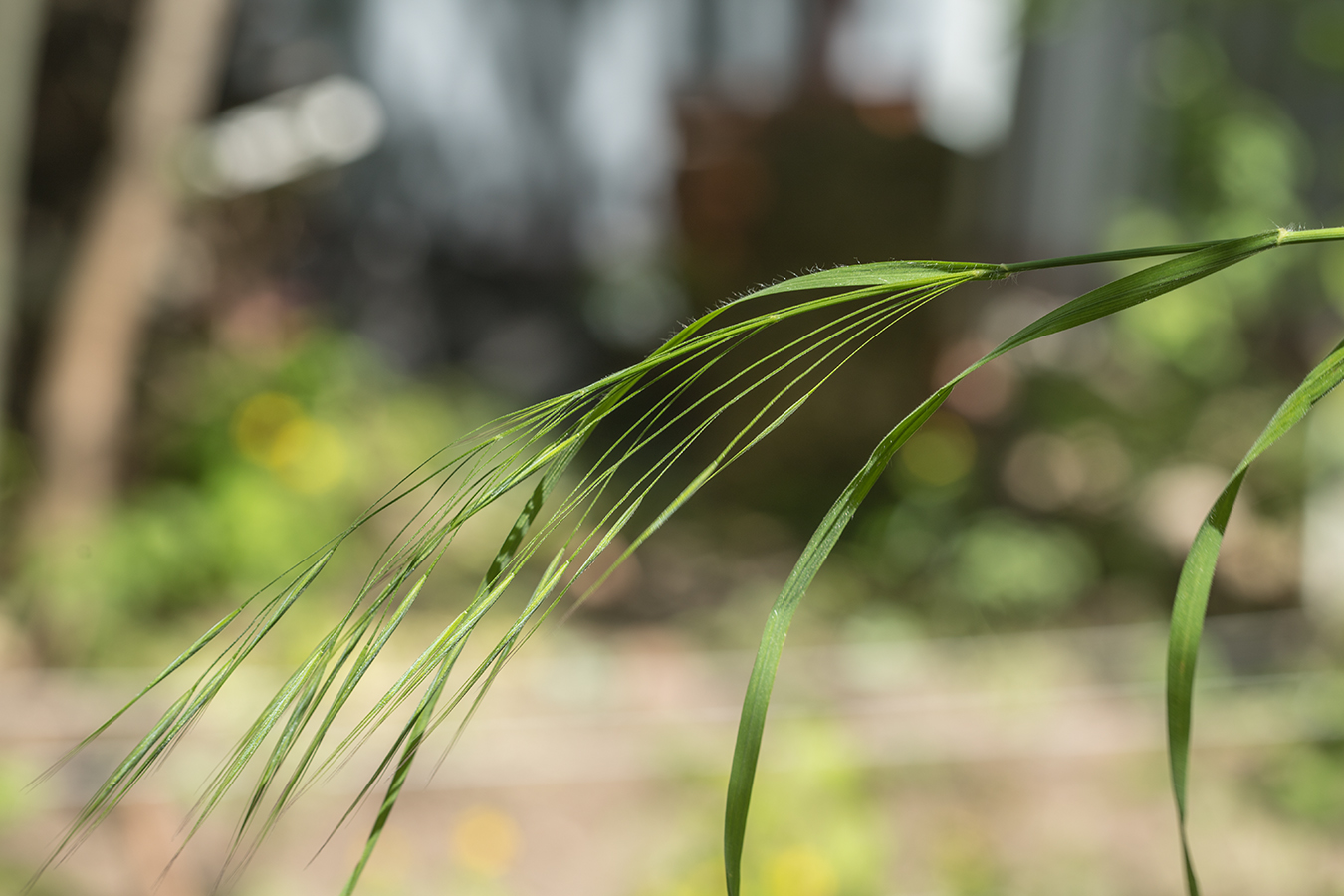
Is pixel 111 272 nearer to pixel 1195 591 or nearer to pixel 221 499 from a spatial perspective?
pixel 221 499

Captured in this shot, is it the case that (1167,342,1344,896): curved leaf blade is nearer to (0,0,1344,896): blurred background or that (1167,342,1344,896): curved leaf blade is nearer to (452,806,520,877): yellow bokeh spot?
(0,0,1344,896): blurred background

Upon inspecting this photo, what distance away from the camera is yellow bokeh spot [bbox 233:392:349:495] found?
2.98 metres

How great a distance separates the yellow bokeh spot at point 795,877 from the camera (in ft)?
5.24

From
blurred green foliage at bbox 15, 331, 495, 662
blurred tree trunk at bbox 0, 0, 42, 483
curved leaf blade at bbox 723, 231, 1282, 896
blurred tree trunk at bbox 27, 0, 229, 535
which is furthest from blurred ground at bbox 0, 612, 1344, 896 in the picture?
curved leaf blade at bbox 723, 231, 1282, 896

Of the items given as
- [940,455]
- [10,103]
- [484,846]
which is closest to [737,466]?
[940,455]

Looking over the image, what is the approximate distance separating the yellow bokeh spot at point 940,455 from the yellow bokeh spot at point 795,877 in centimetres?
181

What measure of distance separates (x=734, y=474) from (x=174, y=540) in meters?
1.95

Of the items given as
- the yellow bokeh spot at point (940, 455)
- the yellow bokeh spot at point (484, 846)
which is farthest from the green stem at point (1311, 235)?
the yellow bokeh spot at point (940, 455)

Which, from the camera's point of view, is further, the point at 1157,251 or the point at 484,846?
the point at 484,846

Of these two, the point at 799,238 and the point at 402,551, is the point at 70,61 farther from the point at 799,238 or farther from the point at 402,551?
the point at 402,551

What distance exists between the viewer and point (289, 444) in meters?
2.99

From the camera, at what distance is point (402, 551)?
0.30 m

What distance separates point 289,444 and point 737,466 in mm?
1712

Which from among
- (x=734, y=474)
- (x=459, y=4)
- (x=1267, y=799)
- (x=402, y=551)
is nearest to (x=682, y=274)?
(x=734, y=474)
